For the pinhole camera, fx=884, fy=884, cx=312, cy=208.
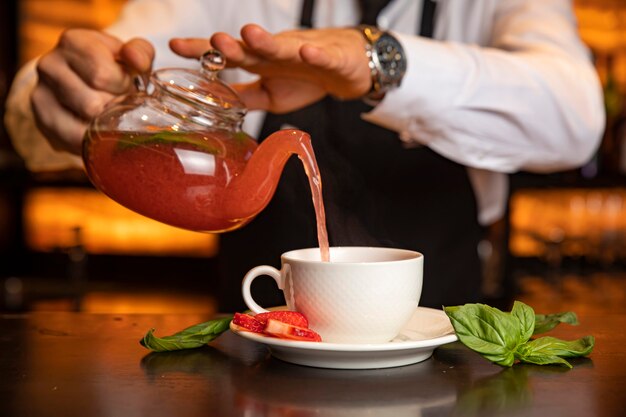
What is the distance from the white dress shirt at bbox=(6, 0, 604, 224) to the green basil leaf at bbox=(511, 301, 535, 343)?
0.65m

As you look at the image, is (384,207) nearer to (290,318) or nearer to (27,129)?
(27,129)

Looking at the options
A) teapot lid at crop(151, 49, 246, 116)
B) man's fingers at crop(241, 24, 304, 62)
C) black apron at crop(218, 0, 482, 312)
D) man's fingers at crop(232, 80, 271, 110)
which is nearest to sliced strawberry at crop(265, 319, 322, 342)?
teapot lid at crop(151, 49, 246, 116)

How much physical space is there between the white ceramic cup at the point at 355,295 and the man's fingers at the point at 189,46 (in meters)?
0.46

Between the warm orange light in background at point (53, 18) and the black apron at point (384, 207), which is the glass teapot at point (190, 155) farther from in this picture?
the warm orange light in background at point (53, 18)

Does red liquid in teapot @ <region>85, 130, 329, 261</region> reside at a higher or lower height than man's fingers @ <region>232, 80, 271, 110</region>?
lower

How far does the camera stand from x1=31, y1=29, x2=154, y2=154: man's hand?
1.19 meters

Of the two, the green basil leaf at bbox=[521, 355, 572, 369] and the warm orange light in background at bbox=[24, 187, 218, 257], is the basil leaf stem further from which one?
the warm orange light in background at bbox=[24, 187, 218, 257]

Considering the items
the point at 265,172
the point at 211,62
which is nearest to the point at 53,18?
the point at 211,62

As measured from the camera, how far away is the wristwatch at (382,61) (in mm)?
1311

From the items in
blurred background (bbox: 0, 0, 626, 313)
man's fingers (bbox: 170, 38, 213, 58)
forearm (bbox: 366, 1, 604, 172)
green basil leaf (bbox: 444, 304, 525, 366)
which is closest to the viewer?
green basil leaf (bbox: 444, 304, 525, 366)

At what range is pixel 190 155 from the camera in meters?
0.92

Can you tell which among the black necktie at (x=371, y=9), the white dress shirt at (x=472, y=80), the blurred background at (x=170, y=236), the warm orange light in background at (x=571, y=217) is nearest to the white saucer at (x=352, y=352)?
the white dress shirt at (x=472, y=80)

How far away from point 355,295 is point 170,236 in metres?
2.35

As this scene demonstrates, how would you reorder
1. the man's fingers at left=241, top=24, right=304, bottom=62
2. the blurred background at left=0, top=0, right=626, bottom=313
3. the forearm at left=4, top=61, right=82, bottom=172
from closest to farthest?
the man's fingers at left=241, top=24, right=304, bottom=62 → the forearm at left=4, top=61, right=82, bottom=172 → the blurred background at left=0, top=0, right=626, bottom=313
